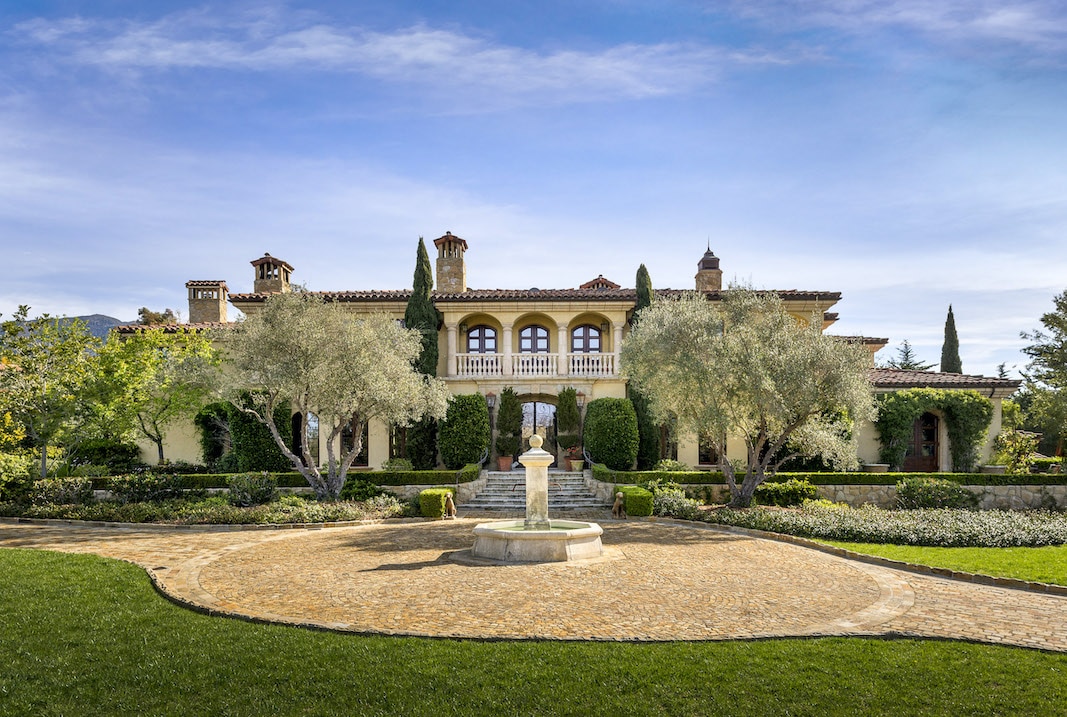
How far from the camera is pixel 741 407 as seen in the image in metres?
19.5

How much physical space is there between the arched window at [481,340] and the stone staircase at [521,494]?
6.48 m

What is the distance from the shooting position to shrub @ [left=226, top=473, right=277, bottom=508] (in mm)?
20047

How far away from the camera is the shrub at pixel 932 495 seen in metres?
20.7

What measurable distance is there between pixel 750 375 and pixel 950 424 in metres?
13.3

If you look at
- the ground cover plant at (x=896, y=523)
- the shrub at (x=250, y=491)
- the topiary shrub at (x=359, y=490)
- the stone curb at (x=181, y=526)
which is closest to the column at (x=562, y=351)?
the ground cover plant at (x=896, y=523)

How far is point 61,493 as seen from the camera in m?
19.7

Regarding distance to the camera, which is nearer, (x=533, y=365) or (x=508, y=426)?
(x=508, y=426)

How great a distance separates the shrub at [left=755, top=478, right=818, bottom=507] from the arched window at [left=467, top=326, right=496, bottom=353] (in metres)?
13.4

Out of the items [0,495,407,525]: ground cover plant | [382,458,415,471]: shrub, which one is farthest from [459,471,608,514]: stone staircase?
[0,495,407,525]: ground cover plant

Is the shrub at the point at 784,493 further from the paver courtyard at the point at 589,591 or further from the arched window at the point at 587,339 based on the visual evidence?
the arched window at the point at 587,339

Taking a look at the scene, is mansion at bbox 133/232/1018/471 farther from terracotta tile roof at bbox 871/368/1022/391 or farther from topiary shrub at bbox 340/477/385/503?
topiary shrub at bbox 340/477/385/503

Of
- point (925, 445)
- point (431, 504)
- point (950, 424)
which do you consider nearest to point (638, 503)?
point (431, 504)

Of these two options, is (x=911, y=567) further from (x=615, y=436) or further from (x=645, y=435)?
(x=645, y=435)

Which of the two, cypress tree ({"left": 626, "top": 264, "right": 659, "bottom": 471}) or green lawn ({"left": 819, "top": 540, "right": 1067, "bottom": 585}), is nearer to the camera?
green lawn ({"left": 819, "top": 540, "right": 1067, "bottom": 585})
